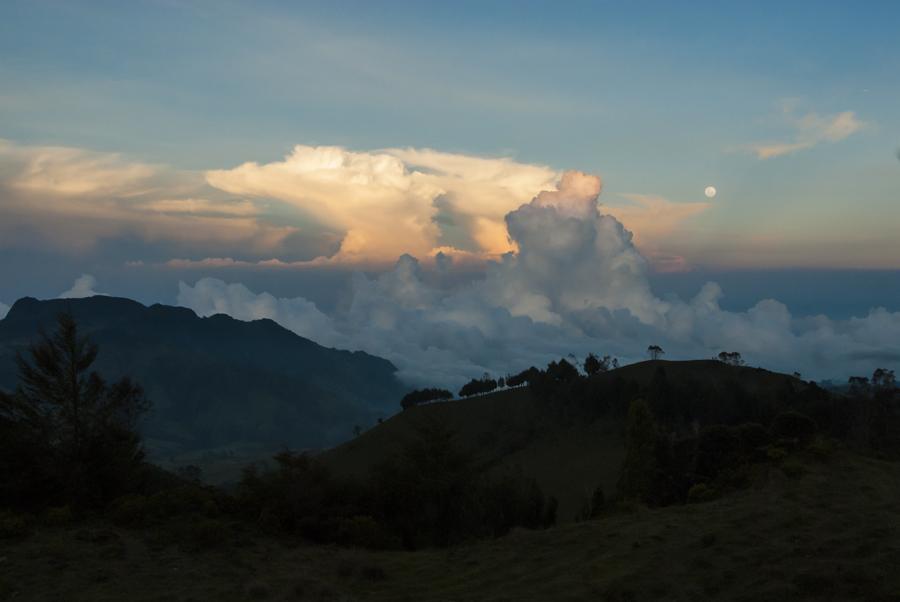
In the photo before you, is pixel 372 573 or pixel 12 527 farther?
pixel 12 527

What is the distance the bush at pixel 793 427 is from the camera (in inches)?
2292

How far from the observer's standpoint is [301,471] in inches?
1726

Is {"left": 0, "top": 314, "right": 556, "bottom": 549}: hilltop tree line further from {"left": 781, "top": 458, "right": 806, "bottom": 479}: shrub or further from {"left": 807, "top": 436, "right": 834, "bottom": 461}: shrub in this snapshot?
{"left": 807, "top": 436, "right": 834, "bottom": 461}: shrub

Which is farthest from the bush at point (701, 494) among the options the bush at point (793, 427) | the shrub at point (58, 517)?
the shrub at point (58, 517)

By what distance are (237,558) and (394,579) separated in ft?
25.4

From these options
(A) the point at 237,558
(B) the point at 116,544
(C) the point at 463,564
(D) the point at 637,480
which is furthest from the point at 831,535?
(D) the point at 637,480

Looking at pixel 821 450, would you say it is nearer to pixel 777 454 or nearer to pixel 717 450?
pixel 777 454

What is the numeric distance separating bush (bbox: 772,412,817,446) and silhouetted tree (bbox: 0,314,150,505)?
52433 mm

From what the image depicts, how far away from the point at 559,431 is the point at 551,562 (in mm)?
137517

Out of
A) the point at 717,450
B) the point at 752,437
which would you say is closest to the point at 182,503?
the point at 717,450

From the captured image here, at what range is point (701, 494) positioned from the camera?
1714 inches

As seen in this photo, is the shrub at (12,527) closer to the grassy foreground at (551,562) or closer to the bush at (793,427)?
the grassy foreground at (551,562)

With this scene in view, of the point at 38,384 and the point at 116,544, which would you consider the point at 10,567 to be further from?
the point at 38,384

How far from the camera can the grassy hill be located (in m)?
131
